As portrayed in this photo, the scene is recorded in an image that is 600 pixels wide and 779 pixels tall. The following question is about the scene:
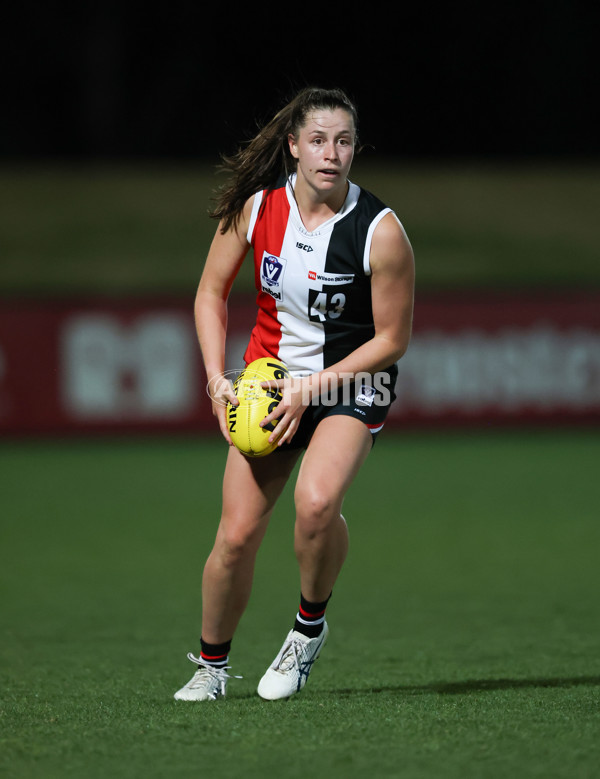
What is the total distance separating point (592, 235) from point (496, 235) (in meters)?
1.74

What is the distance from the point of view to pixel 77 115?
22141 millimetres

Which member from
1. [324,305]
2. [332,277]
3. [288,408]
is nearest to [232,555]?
[288,408]

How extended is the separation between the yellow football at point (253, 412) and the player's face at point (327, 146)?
72cm

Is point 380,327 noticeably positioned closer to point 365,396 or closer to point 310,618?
point 365,396

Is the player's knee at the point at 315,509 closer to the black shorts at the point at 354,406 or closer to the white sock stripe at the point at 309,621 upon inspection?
the black shorts at the point at 354,406

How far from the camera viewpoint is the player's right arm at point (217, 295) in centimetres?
436

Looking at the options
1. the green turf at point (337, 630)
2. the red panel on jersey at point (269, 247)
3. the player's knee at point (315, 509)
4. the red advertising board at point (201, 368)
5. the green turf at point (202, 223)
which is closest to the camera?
the green turf at point (337, 630)

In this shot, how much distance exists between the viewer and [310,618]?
436cm

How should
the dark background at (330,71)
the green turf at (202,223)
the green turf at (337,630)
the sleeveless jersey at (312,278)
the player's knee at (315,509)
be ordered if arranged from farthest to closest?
the dark background at (330,71) < the green turf at (202,223) < the sleeveless jersey at (312,278) < the player's knee at (315,509) < the green turf at (337,630)

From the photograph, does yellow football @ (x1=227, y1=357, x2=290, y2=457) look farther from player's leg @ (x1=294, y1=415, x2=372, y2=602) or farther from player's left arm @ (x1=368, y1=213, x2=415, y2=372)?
player's left arm @ (x1=368, y1=213, x2=415, y2=372)

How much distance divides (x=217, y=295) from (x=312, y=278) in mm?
450

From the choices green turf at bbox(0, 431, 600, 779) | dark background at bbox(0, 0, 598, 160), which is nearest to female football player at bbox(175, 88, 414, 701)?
green turf at bbox(0, 431, 600, 779)

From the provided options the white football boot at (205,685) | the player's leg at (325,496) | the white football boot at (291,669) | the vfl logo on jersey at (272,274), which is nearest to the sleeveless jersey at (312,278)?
the vfl logo on jersey at (272,274)

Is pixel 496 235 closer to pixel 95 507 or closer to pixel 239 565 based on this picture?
pixel 95 507
